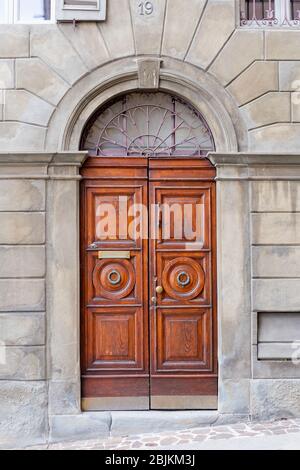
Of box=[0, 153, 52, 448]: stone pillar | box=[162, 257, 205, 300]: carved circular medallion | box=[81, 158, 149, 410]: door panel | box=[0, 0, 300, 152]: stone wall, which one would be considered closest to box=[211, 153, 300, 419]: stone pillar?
box=[162, 257, 205, 300]: carved circular medallion

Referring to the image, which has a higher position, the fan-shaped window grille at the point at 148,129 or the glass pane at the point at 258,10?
the glass pane at the point at 258,10

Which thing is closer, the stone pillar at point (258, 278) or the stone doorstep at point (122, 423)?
the stone doorstep at point (122, 423)

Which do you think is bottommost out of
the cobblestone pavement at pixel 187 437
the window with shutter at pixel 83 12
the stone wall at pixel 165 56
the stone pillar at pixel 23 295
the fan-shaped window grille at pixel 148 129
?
the cobblestone pavement at pixel 187 437

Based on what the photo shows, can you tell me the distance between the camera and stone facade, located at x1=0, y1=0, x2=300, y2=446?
241 inches

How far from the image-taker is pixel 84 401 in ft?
20.4

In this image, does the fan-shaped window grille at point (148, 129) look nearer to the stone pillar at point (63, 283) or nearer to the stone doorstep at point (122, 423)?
the stone pillar at point (63, 283)

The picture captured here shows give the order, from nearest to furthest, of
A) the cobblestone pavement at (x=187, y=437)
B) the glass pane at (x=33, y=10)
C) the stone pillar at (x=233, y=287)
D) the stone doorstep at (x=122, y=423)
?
the cobblestone pavement at (x=187, y=437)
the stone doorstep at (x=122, y=423)
the stone pillar at (x=233, y=287)
the glass pane at (x=33, y=10)

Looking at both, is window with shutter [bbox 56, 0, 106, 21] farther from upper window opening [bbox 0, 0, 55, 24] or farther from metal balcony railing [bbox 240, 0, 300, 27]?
metal balcony railing [bbox 240, 0, 300, 27]

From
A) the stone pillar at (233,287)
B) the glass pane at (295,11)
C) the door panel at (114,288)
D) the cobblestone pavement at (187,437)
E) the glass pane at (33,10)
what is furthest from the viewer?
the glass pane at (295,11)

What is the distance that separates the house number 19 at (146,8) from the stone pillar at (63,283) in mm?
1899

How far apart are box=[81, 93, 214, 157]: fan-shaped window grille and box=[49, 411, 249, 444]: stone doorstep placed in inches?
125

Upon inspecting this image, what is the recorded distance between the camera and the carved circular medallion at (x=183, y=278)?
6.33 m

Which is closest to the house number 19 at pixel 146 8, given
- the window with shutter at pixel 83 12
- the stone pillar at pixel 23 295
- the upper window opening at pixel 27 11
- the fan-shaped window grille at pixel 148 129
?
the window with shutter at pixel 83 12

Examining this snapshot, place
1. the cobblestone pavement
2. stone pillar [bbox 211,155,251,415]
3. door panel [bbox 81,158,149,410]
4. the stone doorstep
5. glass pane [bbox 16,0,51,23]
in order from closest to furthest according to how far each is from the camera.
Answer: the cobblestone pavement, the stone doorstep, stone pillar [bbox 211,155,251,415], door panel [bbox 81,158,149,410], glass pane [bbox 16,0,51,23]
